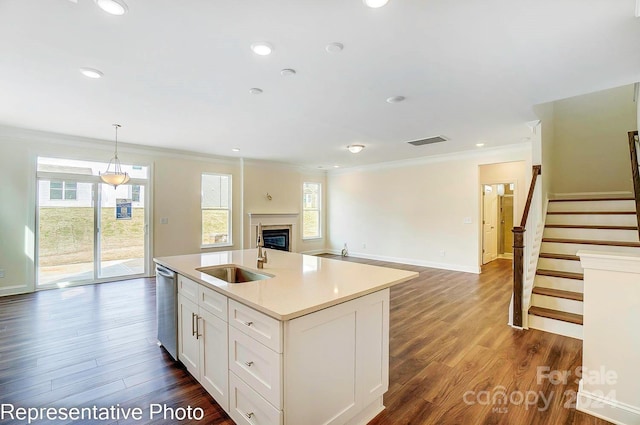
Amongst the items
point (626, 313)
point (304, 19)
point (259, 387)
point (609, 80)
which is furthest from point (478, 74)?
point (259, 387)

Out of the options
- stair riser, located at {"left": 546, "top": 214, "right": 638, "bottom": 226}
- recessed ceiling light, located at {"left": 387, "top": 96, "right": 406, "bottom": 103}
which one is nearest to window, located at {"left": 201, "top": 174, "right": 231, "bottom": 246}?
recessed ceiling light, located at {"left": 387, "top": 96, "right": 406, "bottom": 103}

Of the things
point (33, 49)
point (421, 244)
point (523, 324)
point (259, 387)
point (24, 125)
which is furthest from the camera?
point (421, 244)

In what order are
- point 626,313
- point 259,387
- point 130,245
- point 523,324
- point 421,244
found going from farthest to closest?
point 421,244 < point 130,245 < point 523,324 < point 626,313 < point 259,387

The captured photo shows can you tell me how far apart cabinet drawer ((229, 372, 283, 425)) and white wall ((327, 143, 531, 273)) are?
586cm

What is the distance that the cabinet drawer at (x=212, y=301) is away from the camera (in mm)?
1891

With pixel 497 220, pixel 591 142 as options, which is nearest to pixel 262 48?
pixel 591 142

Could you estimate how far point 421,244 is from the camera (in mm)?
7121

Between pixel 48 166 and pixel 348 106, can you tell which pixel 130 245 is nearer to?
pixel 48 166

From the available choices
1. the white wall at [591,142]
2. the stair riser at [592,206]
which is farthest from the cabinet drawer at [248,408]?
the white wall at [591,142]

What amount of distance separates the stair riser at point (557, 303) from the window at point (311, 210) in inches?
244

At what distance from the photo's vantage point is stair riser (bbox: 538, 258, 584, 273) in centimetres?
364

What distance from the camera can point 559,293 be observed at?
3.41m

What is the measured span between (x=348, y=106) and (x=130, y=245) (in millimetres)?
5031

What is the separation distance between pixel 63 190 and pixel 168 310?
4.16 metres
